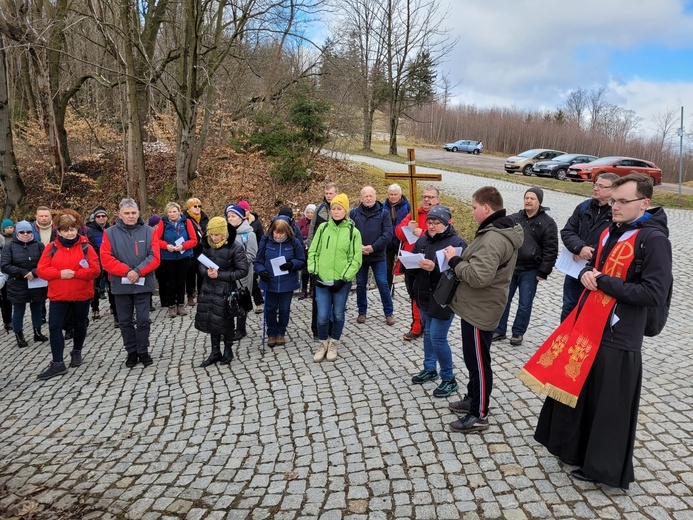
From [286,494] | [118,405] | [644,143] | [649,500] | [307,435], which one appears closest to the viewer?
[649,500]

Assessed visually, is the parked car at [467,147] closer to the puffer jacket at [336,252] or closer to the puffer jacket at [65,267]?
the puffer jacket at [336,252]

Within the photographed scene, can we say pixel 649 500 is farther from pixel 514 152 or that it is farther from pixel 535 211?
pixel 514 152

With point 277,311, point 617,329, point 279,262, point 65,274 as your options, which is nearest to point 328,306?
point 279,262

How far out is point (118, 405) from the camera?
5.34 meters

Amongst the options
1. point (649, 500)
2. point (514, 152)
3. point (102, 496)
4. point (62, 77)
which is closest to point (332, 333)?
point (102, 496)

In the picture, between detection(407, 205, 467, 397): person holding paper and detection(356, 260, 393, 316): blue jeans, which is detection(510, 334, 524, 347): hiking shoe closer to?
detection(407, 205, 467, 397): person holding paper

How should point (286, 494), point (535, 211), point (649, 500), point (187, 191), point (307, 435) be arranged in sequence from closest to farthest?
point (649, 500) → point (286, 494) → point (307, 435) → point (535, 211) → point (187, 191)

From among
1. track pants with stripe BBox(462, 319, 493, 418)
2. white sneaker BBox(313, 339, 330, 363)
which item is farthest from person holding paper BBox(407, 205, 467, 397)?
A: white sneaker BBox(313, 339, 330, 363)

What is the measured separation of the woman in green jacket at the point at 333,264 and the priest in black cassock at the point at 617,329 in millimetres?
2911

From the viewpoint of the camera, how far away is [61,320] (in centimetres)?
608

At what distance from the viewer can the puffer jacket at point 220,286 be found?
5938 mm

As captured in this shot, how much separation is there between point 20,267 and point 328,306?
447cm

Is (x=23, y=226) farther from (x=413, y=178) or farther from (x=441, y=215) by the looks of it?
(x=441, y=215)

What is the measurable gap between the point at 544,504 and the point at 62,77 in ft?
76.2
